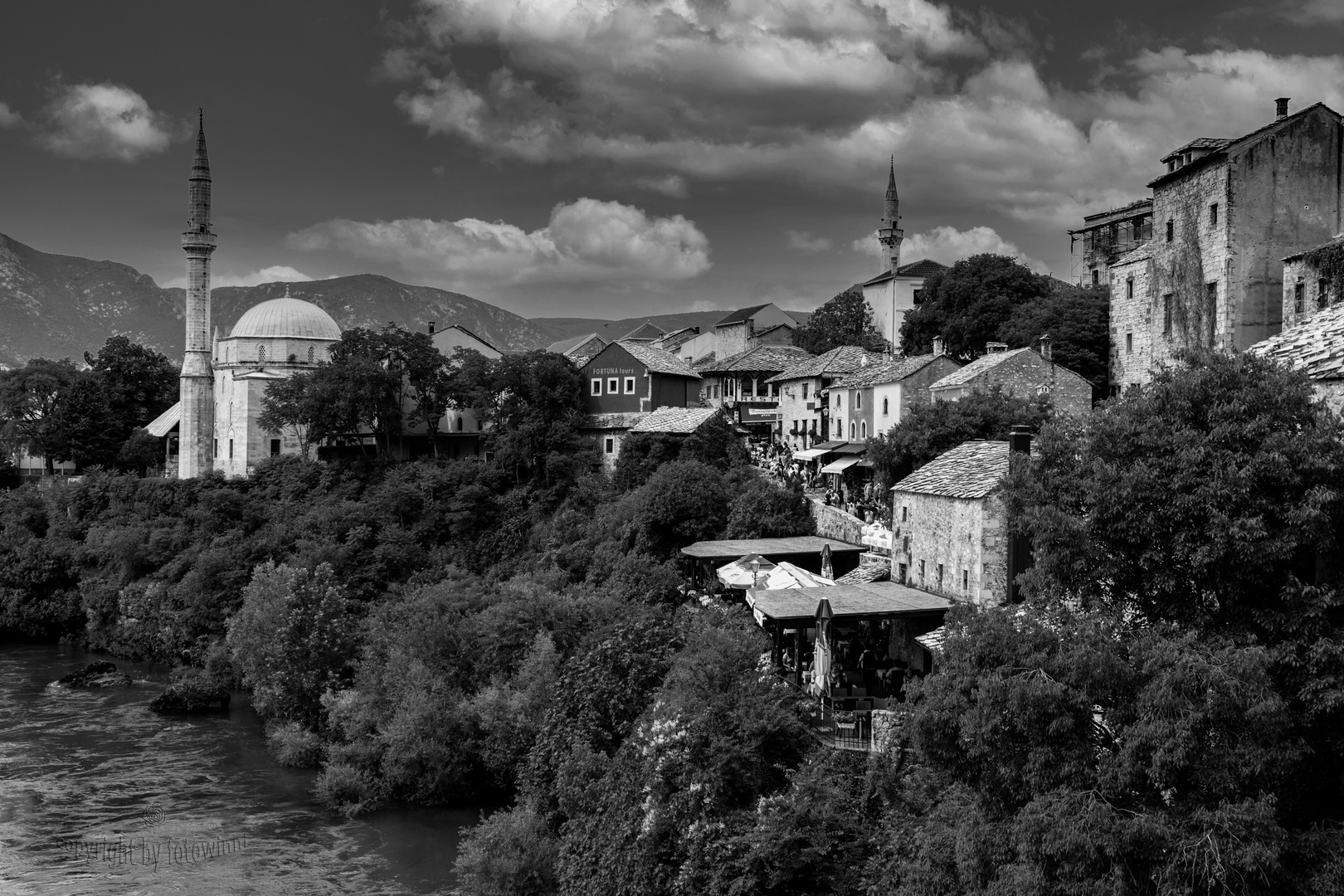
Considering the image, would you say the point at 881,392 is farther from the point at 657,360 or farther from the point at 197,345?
the point at 197,345

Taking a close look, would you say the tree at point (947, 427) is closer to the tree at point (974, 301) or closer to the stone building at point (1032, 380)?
the stone building at point (1032, 380)

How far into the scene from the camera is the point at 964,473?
2512cm

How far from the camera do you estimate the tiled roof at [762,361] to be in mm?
58188

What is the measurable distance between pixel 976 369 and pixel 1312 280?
34.5 ft

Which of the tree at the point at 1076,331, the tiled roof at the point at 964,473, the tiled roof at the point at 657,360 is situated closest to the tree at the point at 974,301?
the tree at the point at 1076,331

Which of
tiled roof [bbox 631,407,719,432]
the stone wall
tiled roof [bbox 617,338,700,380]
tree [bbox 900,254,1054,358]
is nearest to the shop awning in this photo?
the stone wall

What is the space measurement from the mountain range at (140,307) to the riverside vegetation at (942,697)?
128309mm

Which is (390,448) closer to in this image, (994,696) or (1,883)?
(1,883)

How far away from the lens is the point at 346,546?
4741 cm

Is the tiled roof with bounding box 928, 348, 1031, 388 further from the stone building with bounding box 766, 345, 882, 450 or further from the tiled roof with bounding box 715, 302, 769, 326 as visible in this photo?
the tiled roof with bounding box 715, 302, 769, 326

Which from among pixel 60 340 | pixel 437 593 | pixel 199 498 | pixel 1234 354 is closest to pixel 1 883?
pixel 437 593

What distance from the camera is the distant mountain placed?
16750 centimetres

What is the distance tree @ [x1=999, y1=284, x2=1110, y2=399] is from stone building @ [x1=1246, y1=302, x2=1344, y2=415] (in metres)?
25.0

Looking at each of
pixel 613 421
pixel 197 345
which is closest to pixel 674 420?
pixel 613 421
